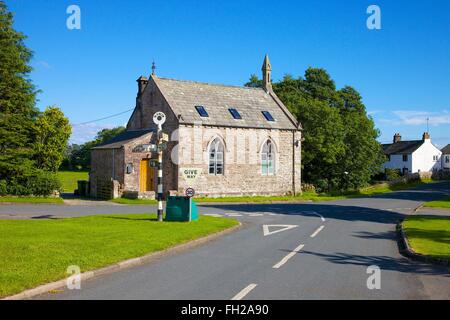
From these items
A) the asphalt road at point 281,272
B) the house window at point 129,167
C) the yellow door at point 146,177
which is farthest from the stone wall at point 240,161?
the asphalt road at point 281,272

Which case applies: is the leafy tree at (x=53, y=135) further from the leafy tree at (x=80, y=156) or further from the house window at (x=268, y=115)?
the leafy tree at (x=80, y=156)

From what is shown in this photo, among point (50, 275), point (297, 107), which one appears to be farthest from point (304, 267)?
point (297, 107)

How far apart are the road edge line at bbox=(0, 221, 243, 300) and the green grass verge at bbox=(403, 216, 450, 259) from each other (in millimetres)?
6631

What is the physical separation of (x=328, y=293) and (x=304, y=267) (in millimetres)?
2541

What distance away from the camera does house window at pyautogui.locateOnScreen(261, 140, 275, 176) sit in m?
39.4

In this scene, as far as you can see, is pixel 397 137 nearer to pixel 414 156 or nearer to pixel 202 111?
pixel 414 156

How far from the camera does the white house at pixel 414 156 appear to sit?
85.6 m

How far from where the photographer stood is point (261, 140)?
3888 centimetres

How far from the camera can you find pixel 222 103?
3912 cm

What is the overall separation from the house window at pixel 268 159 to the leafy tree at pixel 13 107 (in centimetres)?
1844

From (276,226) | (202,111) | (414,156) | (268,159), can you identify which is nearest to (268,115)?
(268,159)

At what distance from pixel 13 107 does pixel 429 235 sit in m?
26.3
